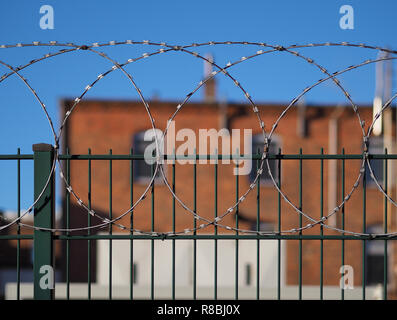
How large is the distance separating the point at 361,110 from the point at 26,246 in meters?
17.8

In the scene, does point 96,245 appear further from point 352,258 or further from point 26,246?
point 352,258

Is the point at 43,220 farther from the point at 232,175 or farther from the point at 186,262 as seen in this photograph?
the point at 186,262

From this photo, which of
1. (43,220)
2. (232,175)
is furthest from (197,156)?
(232,175)

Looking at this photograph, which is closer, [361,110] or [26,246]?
[361,110]

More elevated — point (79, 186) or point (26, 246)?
point (79, 186)

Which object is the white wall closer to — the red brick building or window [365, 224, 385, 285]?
the red brick building

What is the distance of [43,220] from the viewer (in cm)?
828

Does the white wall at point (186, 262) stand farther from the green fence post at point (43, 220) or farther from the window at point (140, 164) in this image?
the green fence post at point (43, 220)

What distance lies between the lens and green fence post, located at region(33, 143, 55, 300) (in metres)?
8.23

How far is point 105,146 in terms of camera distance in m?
25.5

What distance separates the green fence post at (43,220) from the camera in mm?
8227

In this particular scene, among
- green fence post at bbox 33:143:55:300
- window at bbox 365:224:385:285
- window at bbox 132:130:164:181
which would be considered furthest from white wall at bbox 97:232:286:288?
green fence post at bbox 33:143:55:300

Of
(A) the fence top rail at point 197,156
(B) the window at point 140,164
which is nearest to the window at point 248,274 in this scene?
(B) the window at point 140,164
